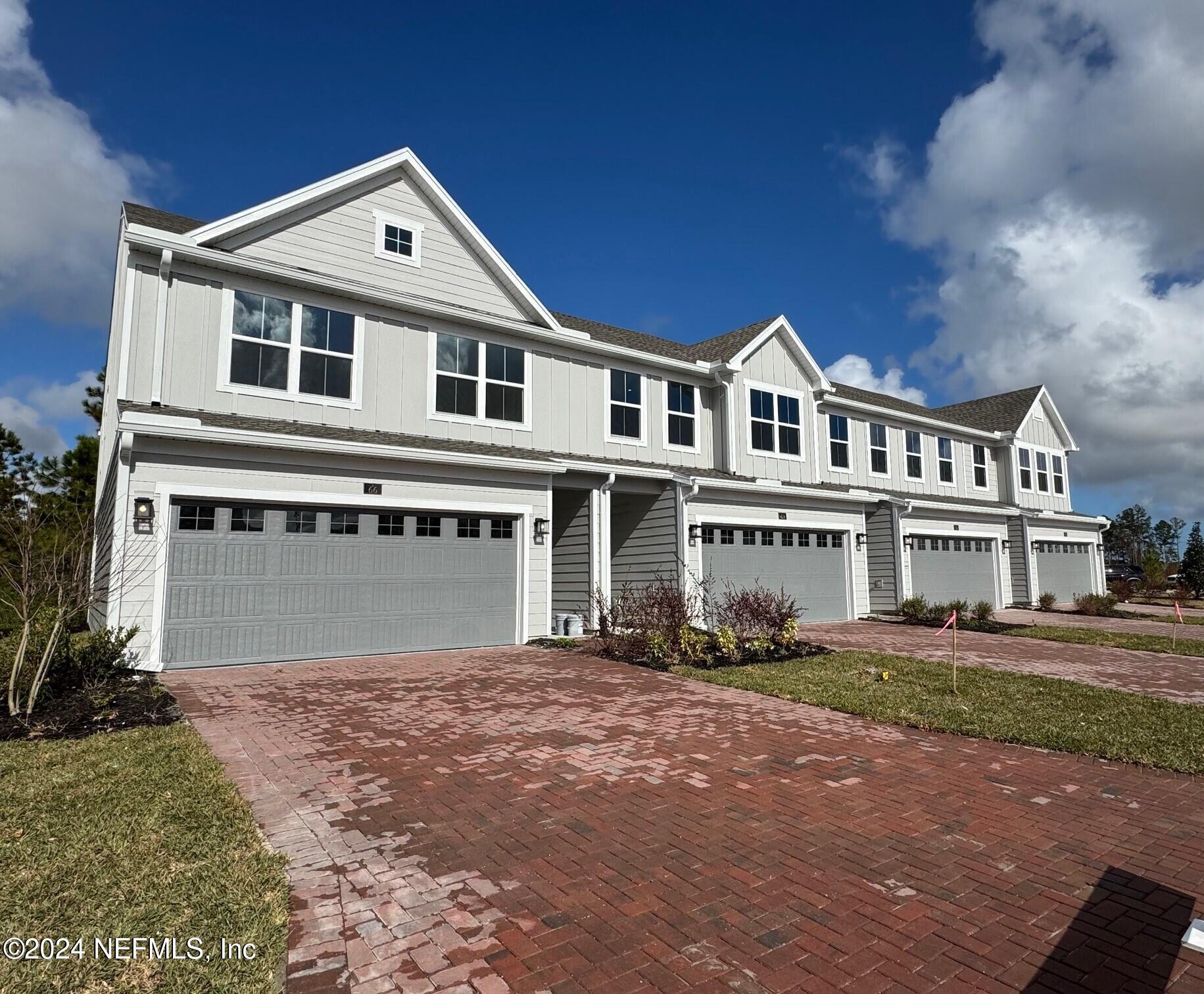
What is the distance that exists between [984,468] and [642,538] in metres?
17.4

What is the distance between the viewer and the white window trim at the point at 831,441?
70.2 ft

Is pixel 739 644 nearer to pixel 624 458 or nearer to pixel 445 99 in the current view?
pixel 624 458

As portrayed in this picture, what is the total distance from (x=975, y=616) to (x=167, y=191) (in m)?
25.5

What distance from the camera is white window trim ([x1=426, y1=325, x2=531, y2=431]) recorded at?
551 inches

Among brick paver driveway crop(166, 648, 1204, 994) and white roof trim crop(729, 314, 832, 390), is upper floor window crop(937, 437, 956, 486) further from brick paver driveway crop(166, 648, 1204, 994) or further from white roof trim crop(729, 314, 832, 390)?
brick paver driveway crop(166, 648, 1204, 994)

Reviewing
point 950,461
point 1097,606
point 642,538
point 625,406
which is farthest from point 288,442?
Result: point 1097,606

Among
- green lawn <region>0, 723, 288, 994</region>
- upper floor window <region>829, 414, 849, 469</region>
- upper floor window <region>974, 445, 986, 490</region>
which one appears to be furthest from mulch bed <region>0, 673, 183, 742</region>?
upper floor window <region>974, 445, 986, 490</region>

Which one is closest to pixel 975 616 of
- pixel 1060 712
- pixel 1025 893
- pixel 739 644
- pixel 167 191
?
pixel 739 644

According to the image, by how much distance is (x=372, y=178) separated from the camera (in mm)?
14000

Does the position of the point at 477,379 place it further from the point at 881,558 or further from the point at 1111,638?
the point at 1111,638

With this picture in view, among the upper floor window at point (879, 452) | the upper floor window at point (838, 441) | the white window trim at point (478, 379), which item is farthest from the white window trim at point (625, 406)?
the upper floor window at point (879, 452)

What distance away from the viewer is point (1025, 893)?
12.7ft

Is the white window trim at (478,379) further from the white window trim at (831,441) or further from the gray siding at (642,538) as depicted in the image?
the white window trim at (831,441)

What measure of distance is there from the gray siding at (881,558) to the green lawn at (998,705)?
31.2ft
